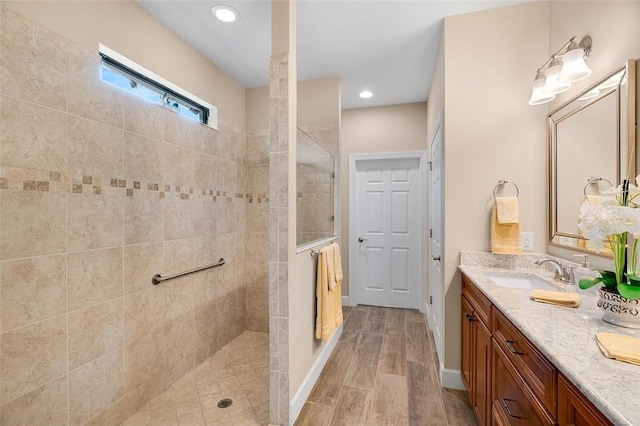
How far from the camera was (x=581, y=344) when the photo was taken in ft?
2.84

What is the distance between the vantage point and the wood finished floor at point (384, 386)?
1.75 meters

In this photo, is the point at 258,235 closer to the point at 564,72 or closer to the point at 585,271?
the point at 585,271

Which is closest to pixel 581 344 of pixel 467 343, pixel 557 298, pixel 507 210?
pixel 557 298

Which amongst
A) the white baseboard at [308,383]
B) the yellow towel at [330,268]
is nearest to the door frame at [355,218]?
the white baseboard at [308,383]

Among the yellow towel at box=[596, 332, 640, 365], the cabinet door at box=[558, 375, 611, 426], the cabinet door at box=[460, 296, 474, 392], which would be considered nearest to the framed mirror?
the cabinet door at box=[460, 296, 474, 392]

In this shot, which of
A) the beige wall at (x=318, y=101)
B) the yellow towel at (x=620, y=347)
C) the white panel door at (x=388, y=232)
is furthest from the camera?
the white panel door at (x=388, y=232)

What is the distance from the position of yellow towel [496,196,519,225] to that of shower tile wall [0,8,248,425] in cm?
235

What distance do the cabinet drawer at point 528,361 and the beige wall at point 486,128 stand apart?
2.89ft

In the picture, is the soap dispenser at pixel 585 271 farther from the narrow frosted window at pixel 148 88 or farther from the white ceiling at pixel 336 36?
A: the narrow frosted window at pixel 148 88

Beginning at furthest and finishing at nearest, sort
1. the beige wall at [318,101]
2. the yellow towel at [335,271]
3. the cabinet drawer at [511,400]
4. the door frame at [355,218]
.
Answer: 1. the door frame at [355,218]
2. the beige wall at [318,101]
3. the yellow towel at [335,271]
4. the cabinet drawer at [511,400]

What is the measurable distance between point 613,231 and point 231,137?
284 centimetres

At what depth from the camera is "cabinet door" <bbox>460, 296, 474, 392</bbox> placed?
1782 millimetres

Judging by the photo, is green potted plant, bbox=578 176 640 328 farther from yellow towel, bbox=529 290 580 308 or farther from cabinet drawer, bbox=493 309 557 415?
cabinet drawer, bbox=493 309 557 415

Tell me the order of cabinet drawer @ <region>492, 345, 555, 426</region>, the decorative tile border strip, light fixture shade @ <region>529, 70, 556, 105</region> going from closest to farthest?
cabinet drawer @ <region>492, 345, 555, 426</region>, the decorative tile border strip, light fixture shade @ <region>529, 70, 556, 105</region>
